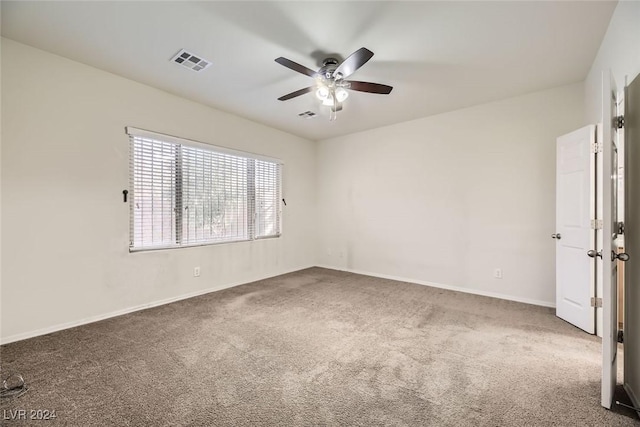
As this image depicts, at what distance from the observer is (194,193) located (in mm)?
3863

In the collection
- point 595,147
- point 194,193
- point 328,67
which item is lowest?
point 194,193

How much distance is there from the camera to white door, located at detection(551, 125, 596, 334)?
2.64 metres

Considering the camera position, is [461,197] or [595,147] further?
[461,197]

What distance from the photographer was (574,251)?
282 centimetres

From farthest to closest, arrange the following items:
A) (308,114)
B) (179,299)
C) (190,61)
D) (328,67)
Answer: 1. (308,114)
2. (179,299)
3. (190,61)
4. (328,67)

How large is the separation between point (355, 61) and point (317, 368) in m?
2.48

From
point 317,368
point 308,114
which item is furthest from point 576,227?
point 308,114

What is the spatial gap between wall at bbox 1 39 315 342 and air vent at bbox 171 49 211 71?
0.93 meters

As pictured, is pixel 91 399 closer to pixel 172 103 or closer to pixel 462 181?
pixel 172 103

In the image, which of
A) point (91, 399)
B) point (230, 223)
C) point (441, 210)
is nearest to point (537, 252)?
point (441, 210)

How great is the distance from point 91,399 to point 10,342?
1.55 meters

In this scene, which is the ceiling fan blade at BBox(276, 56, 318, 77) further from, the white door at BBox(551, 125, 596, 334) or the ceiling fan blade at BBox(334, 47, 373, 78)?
the white door at BBox(551, 125, 596, 334)

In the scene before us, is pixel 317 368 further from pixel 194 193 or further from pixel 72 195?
pixel 72 195

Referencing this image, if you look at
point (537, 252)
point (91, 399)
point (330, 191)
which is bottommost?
point (91, 399)
